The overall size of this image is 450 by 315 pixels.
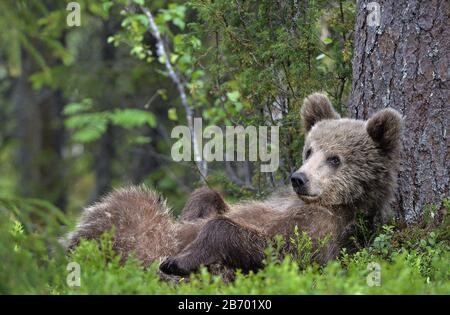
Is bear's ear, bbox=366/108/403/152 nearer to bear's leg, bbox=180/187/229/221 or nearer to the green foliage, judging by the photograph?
bear's leg, bbox=180/187/229/221

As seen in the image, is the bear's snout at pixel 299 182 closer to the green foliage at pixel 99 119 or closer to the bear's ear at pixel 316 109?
the bear's ear at pixel 316 109

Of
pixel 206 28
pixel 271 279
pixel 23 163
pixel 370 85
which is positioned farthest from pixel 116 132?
pixel 271 279

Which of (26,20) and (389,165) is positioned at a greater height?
(26,20)

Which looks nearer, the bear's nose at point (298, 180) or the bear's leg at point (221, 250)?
the bear's leg at point (221, 250)

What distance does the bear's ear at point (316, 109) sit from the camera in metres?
7.59

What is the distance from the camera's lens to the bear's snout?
268 inches

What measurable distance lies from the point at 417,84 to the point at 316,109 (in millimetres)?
1097

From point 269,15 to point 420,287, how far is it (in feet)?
15.2

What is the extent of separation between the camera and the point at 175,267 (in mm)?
6293

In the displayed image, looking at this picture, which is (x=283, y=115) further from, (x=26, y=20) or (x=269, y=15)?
(x=26, y=20)

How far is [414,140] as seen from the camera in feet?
23.5

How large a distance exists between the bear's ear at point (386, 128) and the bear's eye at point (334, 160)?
15.8 inches
